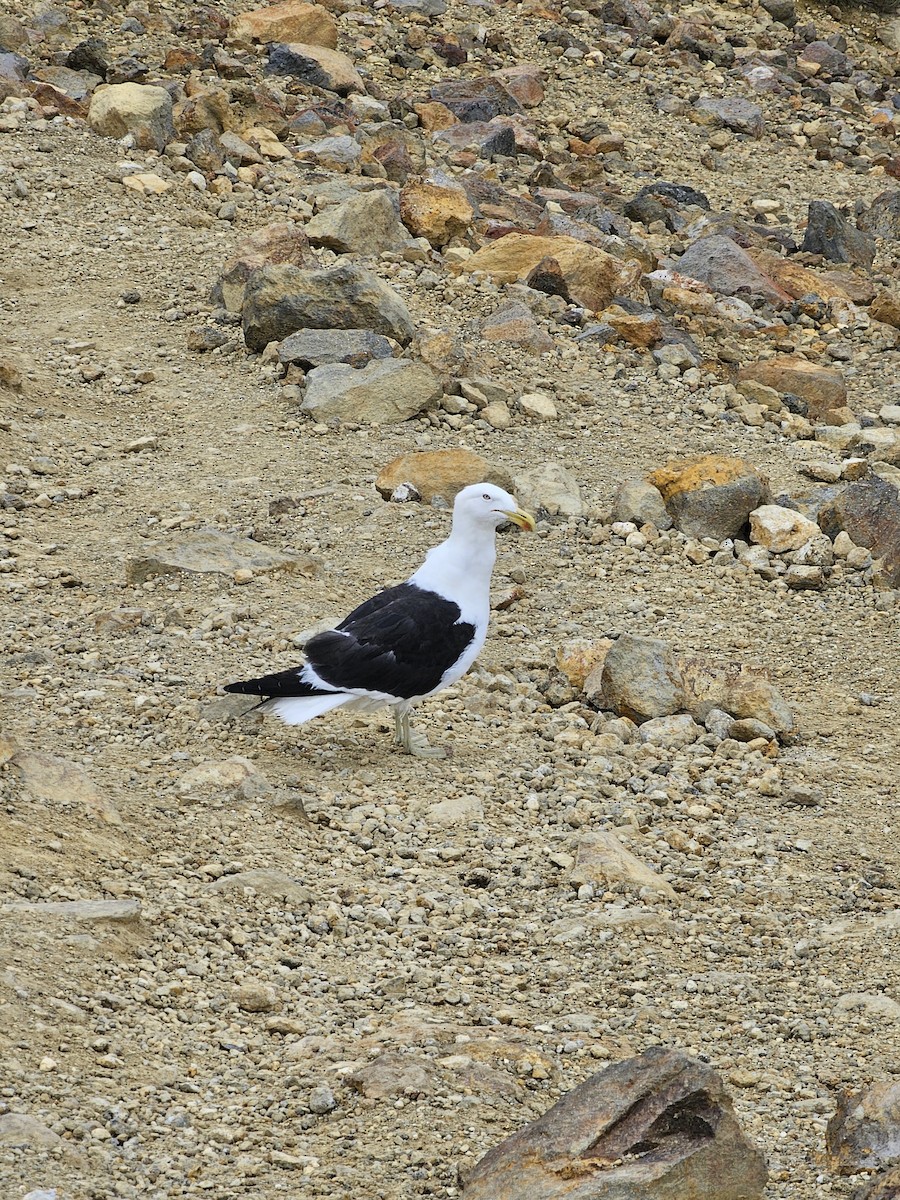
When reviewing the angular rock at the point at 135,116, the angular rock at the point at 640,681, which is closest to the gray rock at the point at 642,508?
the angular rock at the point at 640,681

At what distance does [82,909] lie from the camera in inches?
184

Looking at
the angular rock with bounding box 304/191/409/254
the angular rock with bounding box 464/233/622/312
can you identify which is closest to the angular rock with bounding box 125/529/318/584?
the angular rock with bounding box 304/191/409/254

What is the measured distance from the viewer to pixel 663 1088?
3.67 metres

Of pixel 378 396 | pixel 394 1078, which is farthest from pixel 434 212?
pixel 394 1078

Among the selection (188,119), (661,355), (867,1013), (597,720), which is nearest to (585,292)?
(661,355)

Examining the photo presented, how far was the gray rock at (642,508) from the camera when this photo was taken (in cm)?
850

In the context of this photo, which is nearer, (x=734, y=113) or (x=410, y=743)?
(x=410, y=743)

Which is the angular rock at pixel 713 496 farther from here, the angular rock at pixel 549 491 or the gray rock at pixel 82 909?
the gray rock at pixel 82 909

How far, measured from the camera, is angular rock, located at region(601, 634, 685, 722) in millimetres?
6750

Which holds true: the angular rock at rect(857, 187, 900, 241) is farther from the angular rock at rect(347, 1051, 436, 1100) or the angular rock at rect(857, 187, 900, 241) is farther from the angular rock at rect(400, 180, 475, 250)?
the angular rock at rect(347, 1051, 436, 1100)

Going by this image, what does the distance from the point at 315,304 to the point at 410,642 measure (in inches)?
165

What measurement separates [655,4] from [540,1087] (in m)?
17.2

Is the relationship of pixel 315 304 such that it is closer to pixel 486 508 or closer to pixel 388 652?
pixel 486 508

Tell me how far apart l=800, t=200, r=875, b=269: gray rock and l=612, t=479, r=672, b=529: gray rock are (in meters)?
6.32
